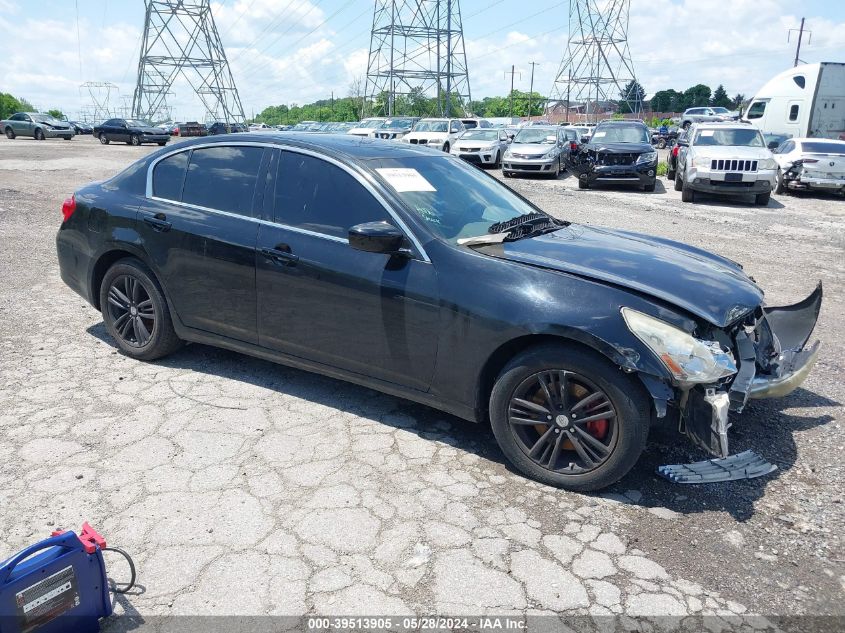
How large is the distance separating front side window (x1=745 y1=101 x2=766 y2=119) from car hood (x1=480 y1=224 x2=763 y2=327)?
2523cm

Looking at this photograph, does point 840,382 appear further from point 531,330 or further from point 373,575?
point 373,575

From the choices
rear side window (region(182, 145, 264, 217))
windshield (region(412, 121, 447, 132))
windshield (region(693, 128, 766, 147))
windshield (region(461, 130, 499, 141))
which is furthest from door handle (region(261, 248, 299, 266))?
windshield (region(412, 121, 447, 132))

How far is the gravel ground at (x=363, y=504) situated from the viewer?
2.58m

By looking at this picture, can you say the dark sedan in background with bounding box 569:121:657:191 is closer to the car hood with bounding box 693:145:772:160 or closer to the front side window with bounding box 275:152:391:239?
the car hood with bounding box 693:145:772:160

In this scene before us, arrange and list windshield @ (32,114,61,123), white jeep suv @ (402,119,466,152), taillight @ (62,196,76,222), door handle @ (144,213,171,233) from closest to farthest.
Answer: door handle @ (144,213,171,233), taillight @ (62,196,76,222), white jeep suv @ (402,119,466,152), windshield @ (32,114,61,123)

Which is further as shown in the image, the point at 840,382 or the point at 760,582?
Result: the point at 840,382

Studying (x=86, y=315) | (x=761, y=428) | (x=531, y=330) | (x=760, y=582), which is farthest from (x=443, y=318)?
(x=86, y=315)

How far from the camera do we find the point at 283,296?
157 inches

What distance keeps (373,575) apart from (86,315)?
439 centimetres

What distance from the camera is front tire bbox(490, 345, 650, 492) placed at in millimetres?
3064

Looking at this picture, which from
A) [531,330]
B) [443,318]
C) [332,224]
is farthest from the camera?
[332,224]

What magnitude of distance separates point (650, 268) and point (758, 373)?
82 centimetres

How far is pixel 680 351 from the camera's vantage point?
3.01 m

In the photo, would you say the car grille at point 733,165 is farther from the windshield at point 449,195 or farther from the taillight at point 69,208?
the taillight at point 69,208
